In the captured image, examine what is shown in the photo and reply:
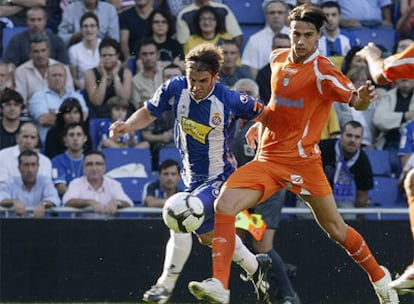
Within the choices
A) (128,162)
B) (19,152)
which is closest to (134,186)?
(128,162)

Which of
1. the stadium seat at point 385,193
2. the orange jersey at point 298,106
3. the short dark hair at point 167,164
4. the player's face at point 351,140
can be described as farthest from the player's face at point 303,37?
the stadium seat at point 385,193

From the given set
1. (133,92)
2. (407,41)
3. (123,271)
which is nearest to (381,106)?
(407,41)

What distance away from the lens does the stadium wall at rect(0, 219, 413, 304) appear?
1154cm

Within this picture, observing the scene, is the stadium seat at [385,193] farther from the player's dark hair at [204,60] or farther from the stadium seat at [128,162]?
the player's dark hair at [204,60]

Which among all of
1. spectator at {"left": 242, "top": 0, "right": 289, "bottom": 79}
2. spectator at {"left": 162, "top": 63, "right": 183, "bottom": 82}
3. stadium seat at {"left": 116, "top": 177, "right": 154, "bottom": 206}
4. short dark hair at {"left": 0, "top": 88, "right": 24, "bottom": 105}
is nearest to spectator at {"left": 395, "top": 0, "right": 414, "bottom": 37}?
spectator at {"left": 242, "top": 0, "right": 289, "bottom": 79}

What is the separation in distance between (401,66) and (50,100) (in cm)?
573

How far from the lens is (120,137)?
43.2 feet

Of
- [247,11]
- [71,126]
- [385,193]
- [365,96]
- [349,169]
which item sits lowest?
[385,193]

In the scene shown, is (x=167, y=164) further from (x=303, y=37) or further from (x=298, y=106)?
(x=303, y=37)

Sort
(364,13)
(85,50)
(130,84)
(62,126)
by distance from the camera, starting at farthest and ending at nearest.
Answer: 1. (364,13)
2. (85,50)
3. (130,84)
4. (62,126)

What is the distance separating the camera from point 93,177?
1211 cm

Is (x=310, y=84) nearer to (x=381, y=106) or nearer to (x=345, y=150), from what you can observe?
(x=345, y=150)

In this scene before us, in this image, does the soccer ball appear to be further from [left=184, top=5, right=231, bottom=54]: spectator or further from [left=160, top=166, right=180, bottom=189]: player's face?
[left=184, top=5, right=231, bottom=54]: spectator

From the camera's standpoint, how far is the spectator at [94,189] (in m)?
11.9
